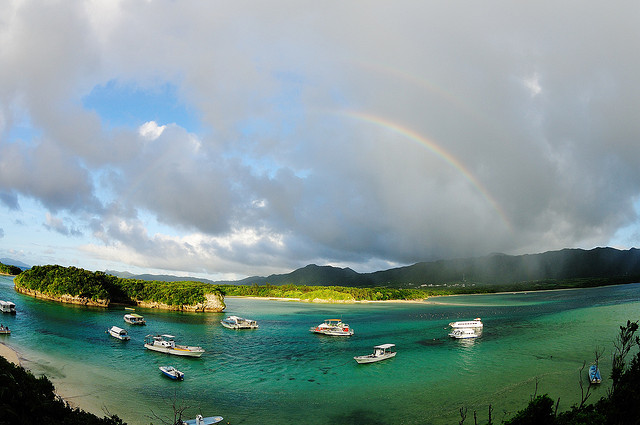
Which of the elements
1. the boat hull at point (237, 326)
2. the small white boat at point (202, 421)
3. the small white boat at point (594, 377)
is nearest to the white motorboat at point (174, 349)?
the small white boat at point (202, 421)

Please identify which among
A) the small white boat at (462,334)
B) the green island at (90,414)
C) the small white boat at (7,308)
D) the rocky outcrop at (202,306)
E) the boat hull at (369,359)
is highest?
the green island at (90,414)

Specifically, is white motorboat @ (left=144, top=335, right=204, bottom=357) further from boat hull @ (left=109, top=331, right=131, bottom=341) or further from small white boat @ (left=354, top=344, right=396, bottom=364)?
small white boat @ (left=354, top=344, right=396, bottom=364)

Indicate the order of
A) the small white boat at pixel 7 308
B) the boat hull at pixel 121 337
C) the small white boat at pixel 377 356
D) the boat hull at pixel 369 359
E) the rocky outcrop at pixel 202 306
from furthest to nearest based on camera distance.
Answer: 1. the rocky outcrop at pixel 202 306
2. the small white boat at pixel 7 308
3. the boat hull at pixel 121 337
4. the small white boat at pixel 377 356
5. the boat hull at pixel 369 359

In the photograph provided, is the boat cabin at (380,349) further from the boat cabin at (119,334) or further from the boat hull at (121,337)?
the boat cabin at (119,334)

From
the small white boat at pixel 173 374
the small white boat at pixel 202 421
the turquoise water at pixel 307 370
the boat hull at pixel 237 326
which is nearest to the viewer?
the small white boat at pixel 202 421

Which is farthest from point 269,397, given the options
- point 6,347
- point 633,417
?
point 6,347

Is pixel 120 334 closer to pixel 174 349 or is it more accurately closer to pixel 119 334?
pixel 119 334

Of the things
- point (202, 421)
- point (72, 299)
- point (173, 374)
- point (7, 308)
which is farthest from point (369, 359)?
point (72, 299)
